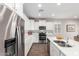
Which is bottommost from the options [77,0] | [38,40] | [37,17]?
[38,40]

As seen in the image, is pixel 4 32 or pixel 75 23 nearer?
pixel 4 32

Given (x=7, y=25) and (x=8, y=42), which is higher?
(x=7, y=25)

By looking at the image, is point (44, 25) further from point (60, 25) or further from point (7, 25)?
point (7, 25)

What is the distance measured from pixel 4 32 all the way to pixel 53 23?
7.67 meters

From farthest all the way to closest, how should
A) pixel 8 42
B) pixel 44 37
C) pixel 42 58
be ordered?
pixel 44 37
pixel 8 42
pixel 42 58

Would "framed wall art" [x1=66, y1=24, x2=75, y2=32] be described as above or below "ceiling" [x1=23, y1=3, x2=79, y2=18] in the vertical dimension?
below

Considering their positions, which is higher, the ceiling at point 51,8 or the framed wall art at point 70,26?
the ceiling at point 51,8

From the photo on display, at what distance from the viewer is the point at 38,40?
8.11 metres

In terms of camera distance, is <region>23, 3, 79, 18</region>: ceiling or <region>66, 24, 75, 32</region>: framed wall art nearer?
<region>23, 3, 79, 18</region>: ceiling

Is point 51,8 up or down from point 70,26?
up

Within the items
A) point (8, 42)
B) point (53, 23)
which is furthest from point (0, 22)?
point (53, 23)

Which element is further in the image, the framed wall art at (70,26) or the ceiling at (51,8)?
the framed wall art at (70,26)

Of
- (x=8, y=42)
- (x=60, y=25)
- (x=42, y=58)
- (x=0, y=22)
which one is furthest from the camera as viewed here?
(x=60, y=25)

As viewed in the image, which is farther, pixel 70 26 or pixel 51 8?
pixel 70 26
